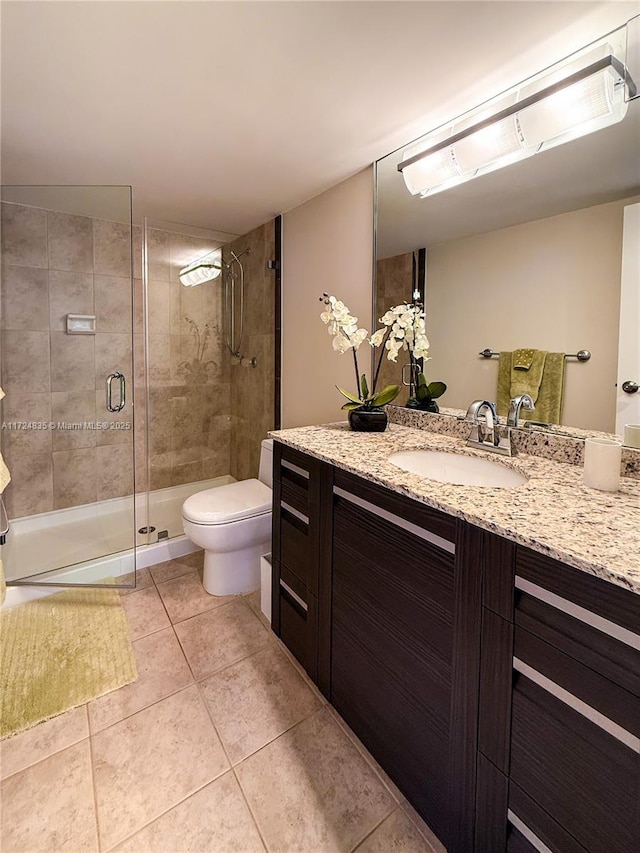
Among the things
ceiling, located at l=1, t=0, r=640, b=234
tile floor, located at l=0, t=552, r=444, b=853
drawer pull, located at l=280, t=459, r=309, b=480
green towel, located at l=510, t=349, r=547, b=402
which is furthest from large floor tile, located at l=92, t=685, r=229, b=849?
ceiling, located at l=1, t=0, r=640, b=234

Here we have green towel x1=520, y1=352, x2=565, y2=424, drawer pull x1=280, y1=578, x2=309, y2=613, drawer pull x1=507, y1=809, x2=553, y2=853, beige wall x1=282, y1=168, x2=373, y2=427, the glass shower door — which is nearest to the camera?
drawer pull x1=507, y1=809, x2=553, y2=853

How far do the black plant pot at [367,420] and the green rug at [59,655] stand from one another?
135cm

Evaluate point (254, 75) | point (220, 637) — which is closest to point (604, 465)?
point (254, 75)

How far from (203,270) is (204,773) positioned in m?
2.78

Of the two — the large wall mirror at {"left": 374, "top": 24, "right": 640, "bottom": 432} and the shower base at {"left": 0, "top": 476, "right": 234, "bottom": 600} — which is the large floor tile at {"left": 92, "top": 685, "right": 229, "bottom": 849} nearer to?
the shower base at {"left": 0, "top": 476, "right": 234, "bottom": 600}

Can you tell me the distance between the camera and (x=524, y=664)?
806 mm

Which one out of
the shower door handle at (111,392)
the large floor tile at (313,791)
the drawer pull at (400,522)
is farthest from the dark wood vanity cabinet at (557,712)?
the shower door handle at (111,392)

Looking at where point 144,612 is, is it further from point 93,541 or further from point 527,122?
point 527,122

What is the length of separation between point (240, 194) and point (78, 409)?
1.63 meters

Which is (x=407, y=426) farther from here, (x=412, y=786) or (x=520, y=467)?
(x=412, y=786)

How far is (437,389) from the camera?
175 centimetres

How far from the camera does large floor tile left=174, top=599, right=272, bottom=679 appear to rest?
1.74 meters

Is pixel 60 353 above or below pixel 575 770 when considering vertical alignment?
above

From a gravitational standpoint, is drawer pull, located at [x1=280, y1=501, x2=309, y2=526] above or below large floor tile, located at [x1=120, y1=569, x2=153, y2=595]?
above
